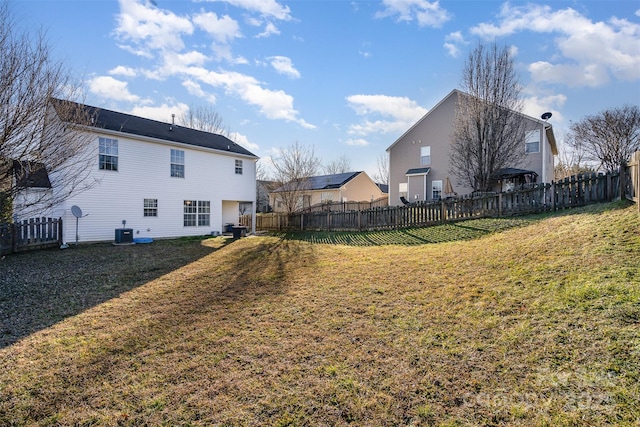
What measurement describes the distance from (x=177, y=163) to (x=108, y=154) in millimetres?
3329

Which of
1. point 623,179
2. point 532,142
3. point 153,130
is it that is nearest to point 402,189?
point 532,142

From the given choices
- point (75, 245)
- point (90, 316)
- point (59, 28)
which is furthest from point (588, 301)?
point (75, 245)

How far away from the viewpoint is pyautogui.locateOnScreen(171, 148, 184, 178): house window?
16500 mm

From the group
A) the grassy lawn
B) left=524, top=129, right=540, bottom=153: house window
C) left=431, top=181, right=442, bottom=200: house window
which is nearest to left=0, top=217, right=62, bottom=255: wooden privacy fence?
the grassy lawn

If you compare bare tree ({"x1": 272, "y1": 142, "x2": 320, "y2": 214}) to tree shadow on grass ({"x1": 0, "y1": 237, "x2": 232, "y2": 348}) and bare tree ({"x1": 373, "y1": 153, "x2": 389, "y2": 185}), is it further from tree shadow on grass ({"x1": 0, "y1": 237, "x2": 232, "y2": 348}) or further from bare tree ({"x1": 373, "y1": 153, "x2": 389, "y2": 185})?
bare tree ({"x1": 373, "y1": 153, "x2": 389, "y2": 185})

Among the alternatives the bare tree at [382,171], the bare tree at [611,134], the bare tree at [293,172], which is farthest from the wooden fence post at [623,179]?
the bare tree at [382,171]

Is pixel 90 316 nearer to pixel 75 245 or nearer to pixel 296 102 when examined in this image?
pixel 75 245

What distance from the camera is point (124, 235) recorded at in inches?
555

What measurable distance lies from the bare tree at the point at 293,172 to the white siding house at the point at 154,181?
2.04 m

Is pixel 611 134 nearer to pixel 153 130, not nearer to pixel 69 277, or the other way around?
pixel 153 130

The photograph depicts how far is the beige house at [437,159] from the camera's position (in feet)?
60.5

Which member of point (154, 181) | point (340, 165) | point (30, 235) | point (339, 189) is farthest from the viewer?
point (340, 165)

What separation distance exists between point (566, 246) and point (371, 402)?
16.9 feet

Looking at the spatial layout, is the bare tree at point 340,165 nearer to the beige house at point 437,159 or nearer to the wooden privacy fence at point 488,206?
the beige house at point 437,159
